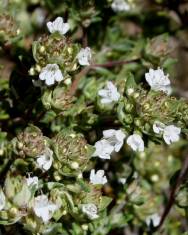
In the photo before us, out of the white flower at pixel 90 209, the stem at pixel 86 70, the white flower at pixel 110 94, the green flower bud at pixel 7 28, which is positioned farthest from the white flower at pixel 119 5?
the white flower at pixel 90 209

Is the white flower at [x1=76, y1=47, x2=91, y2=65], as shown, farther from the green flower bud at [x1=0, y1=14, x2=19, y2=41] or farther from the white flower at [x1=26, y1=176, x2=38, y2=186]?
the white flower at [x1=26, y1=176, x2=38, y2=186]

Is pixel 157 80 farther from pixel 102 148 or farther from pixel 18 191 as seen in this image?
pixel 18 191

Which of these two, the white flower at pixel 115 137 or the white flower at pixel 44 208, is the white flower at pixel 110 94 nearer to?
the white flower at pixel 115 137

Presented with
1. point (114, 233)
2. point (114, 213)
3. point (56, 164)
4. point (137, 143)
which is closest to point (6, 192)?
point (56, 164)

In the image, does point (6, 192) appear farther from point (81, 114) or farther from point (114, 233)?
point (114, 233)

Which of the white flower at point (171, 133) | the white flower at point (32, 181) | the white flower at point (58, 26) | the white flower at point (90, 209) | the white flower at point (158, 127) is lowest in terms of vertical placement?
the white flower at point (90, 209)

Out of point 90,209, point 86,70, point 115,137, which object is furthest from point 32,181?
point 86,70
